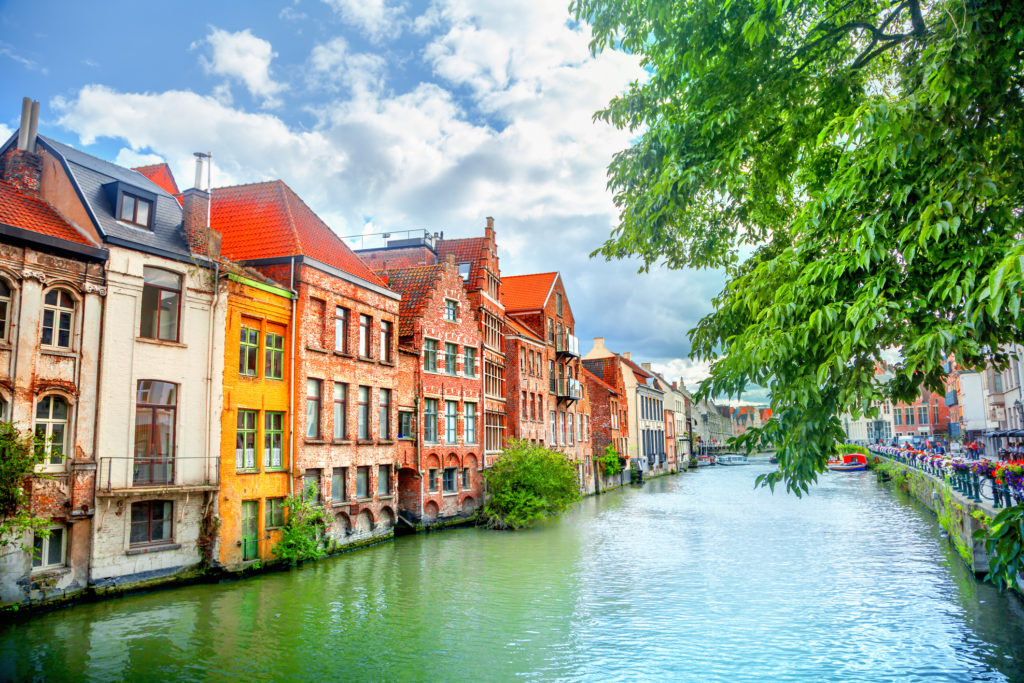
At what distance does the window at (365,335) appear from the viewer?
26.5m

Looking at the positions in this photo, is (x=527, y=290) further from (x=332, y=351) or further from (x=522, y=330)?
(x=332, y=351)

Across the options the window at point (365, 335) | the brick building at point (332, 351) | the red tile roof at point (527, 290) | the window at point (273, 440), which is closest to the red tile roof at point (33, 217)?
the brick building at point (332, 351)

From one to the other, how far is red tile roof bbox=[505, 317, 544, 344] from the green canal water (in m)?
17.0

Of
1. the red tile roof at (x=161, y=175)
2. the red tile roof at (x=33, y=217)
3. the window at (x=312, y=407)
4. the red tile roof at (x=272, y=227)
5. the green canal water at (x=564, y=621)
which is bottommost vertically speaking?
the green canal water at (x=564, y=621)

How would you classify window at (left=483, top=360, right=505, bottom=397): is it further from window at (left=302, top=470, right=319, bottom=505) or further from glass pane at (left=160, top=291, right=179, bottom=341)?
glass pane at (left=160, top=291, right=179, bottom=341)

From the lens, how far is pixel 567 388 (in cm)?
4838

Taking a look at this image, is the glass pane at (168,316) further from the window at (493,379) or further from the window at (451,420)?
the window at (493,379)

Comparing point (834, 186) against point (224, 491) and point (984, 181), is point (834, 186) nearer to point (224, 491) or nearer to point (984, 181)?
point (984, 181)

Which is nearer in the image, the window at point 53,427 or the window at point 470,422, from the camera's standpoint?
the window at point 53,427

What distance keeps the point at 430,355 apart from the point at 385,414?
4.13m

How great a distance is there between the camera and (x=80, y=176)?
18.6 metres

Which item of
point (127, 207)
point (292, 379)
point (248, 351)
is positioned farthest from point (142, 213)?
point (292, 379)

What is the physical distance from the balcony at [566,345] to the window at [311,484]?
25723 mm

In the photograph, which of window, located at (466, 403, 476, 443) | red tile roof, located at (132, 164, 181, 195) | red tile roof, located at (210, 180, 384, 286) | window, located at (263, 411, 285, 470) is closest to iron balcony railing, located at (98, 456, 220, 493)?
window, located at (263, 411, 285, 470)
